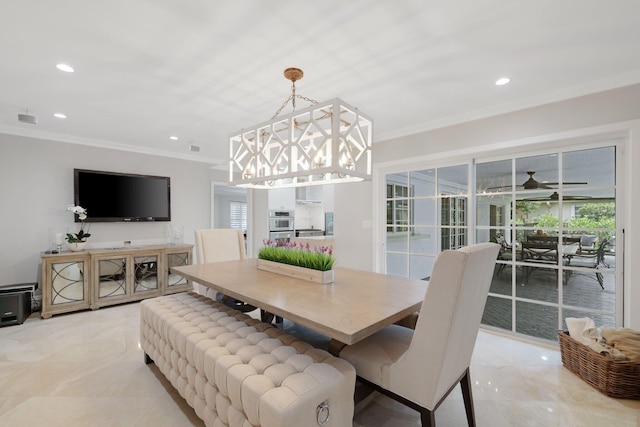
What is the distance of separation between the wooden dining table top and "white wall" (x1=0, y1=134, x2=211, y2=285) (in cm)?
262

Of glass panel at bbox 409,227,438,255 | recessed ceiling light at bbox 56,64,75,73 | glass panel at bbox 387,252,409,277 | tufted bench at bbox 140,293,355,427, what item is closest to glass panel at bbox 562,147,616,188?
glass panel at bbox 409,227,438,255

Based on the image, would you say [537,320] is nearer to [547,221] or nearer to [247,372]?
[547,221]

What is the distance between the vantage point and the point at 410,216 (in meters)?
3.62

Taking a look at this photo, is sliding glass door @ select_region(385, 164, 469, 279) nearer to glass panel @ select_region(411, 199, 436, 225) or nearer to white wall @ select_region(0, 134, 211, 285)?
glass panel @ select_region(411, 199, 436, 225)

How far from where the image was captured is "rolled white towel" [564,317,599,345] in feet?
7.07

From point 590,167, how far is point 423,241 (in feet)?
5.46

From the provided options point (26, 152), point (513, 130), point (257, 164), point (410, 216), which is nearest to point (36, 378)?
point (257, 164)

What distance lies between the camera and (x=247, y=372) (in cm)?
129

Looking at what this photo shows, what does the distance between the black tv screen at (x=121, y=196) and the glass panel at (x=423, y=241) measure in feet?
12.6

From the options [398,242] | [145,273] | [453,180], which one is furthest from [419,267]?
[145,273]

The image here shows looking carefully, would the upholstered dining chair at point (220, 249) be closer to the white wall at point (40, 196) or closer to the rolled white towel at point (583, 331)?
the white wall at point (40, 196)

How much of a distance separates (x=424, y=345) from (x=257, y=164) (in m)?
1.68

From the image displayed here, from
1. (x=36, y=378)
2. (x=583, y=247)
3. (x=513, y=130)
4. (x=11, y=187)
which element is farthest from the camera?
(x=11, y=187)

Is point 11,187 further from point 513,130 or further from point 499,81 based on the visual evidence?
point 513,130
